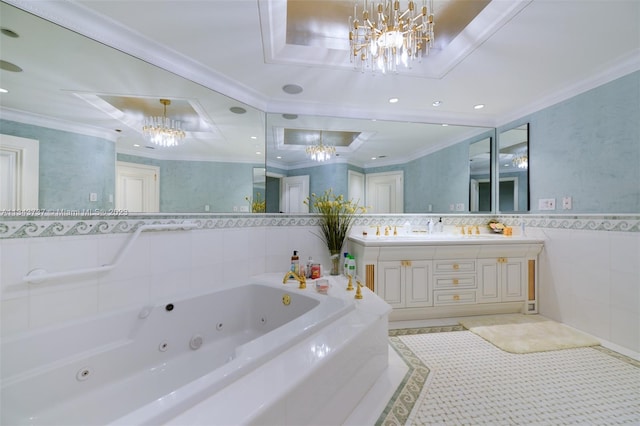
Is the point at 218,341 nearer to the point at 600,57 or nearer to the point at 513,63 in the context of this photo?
the point at 513,63

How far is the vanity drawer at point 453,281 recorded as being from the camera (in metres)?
2.34

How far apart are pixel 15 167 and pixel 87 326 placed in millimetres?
905

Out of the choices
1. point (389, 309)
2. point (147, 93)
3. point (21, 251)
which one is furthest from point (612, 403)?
point (147, 93)

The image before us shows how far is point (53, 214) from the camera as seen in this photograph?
1.35 metres

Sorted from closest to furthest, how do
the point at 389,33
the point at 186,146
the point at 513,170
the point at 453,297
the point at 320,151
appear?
the point at 389,33, the point at 186,146, the point at 453,297, the point at 320,151, the point at 513,170

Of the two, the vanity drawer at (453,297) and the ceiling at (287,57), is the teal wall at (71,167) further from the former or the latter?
the vanity drawer at (453,297)

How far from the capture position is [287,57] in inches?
71.5

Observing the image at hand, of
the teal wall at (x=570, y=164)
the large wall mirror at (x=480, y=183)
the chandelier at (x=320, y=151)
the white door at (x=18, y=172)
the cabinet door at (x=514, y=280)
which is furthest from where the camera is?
the large wall mirror at (x=480, y=183)

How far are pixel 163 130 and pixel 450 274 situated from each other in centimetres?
277

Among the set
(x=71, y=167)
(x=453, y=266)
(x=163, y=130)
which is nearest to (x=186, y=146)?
(x=163, y=130)

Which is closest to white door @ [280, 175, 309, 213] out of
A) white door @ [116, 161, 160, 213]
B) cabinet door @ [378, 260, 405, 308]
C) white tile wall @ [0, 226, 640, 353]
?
white tile wall @ [0, 226, 640, 353]

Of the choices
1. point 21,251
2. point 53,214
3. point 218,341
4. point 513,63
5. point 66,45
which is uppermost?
point 513,63

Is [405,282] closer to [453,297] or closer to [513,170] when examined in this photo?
[453,297]

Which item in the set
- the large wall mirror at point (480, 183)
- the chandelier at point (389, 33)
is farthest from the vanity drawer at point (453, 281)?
the chandelier at point (389, 33)
